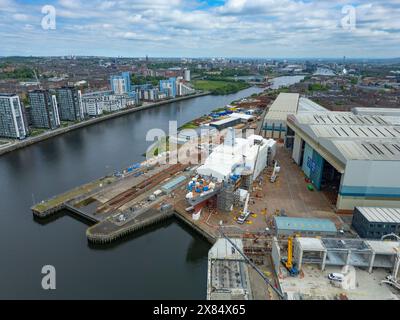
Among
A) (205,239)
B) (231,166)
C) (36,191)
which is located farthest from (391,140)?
(36,191)

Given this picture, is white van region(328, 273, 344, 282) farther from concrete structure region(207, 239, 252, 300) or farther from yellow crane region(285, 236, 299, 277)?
concrete structure region(207, 239, 252, 300)

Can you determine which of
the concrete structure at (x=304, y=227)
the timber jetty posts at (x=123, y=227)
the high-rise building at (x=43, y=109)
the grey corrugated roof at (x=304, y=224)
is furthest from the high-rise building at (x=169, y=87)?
the concrete structure at (x=304, y=227)

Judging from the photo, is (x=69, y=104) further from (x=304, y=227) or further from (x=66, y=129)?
(x=304, y=227)

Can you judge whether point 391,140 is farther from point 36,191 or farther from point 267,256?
point 36,191

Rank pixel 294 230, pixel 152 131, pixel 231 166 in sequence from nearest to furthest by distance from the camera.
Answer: pixel 294 230 → pixel 231 166 → pixel 152 131

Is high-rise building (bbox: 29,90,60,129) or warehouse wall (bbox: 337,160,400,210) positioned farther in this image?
high-rise building (bbox: 29,90,60,129)

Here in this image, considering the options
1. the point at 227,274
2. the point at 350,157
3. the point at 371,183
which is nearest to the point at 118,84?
the point at 350,157

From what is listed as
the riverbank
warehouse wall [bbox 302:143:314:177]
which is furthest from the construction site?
the riverbank
